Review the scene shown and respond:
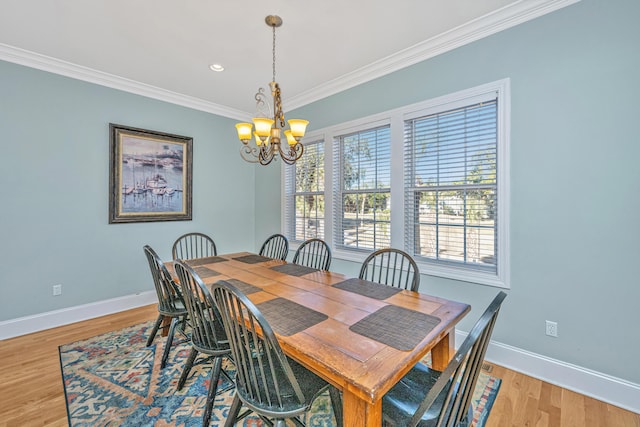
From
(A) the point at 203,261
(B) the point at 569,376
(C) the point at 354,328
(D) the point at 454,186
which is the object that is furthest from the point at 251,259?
(B) the point at 569,376

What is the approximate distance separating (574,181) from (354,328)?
1.92 meters

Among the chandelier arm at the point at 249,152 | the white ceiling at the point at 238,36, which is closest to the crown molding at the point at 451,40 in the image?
the white ceiling at the point at 238,36

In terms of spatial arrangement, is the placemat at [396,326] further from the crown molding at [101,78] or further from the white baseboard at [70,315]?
the crown molding at [101,78]

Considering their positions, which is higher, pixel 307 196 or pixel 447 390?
pixel 307 196

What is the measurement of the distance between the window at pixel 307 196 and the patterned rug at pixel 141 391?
202 centimetres

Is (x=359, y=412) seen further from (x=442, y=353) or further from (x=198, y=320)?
(x=198, y=320)

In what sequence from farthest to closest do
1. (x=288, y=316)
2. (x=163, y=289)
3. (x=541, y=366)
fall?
(x=163, y=289) → (x=541, y=366) → (x=288, y=316)

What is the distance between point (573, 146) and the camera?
193 centimetres

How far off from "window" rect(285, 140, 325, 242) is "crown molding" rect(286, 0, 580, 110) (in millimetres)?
867

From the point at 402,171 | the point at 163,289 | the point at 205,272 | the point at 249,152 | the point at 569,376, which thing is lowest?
the point at 569,376

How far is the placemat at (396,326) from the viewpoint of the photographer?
3.97 feet

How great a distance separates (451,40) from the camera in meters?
2.42

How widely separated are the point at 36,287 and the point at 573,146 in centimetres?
501

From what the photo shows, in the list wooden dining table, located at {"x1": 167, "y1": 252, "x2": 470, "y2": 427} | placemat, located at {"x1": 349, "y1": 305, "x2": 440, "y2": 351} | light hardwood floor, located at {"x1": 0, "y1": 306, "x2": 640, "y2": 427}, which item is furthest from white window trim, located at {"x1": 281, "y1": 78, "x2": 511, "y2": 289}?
placemat, located at {"x1": 349, "y1": 305, "x2": 440, "y2": 351}
